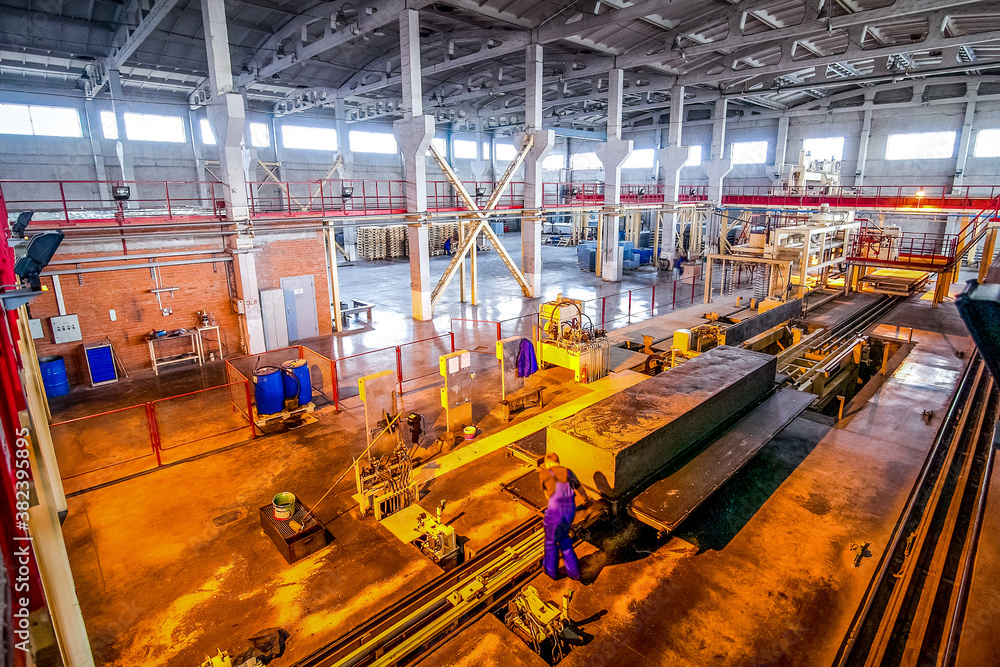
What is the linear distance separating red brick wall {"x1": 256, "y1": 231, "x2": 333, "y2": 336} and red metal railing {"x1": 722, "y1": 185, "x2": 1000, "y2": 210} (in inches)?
874

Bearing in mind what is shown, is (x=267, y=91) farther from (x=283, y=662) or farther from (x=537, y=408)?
(x=283, y=662)

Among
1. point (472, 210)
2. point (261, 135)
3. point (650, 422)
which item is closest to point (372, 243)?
point (261, 135)

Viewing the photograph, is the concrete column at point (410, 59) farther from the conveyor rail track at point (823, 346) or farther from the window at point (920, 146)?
the window at point (920, 146)

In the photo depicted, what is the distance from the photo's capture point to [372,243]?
32000 mm

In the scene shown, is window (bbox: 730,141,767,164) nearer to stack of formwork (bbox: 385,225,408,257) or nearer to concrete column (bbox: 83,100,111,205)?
stack of formwork (bbox: 385,225,408,257)

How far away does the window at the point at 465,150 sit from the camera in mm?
39875

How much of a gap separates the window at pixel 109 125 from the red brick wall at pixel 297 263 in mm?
15134

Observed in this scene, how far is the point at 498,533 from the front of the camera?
6.84m

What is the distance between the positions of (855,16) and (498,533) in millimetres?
18328

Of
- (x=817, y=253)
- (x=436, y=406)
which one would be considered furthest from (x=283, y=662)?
(x=817, y=253)

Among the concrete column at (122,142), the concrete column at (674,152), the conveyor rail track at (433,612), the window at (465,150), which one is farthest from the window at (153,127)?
the conveyor rail track at (433,612)

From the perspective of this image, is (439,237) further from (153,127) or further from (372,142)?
(153,127)

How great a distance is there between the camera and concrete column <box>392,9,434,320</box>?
15.9 m

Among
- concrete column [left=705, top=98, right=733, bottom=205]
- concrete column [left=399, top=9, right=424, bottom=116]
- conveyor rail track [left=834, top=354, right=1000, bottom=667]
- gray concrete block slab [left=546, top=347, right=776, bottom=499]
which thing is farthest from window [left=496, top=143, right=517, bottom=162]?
conveyor rail track [left=834, top=354, right=1000, bottom=667]
